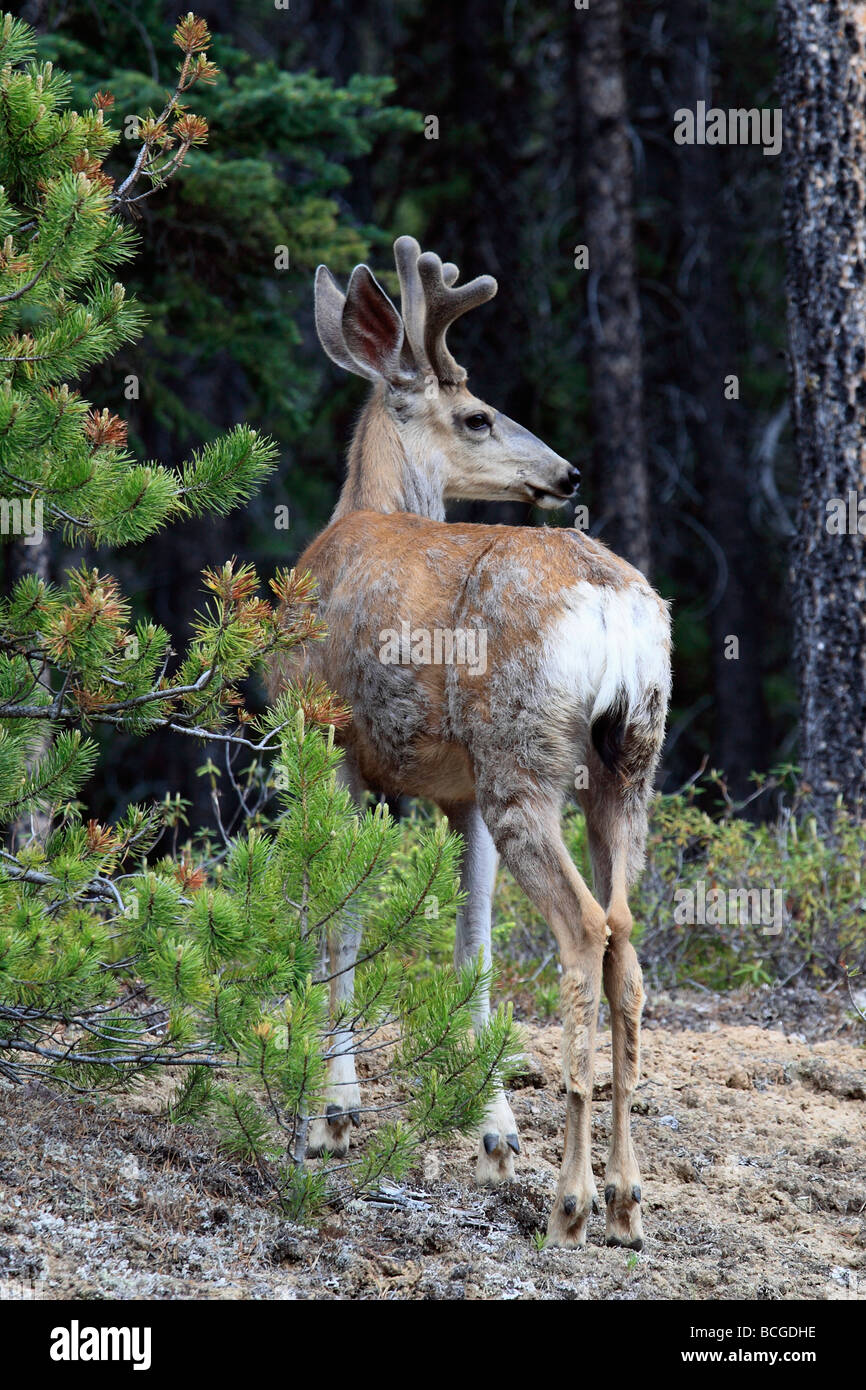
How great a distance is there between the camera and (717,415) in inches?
678

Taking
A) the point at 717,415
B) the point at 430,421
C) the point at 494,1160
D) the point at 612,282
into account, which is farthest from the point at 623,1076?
the point at 717,415

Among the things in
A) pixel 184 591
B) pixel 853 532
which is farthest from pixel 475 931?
pixel 184 591

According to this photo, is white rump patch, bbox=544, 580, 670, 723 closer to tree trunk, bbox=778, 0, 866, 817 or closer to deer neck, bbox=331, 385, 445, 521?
deer neck, bbox=331, 385, 445, 521

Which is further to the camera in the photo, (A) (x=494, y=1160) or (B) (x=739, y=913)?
(B) (x=739, y=913)

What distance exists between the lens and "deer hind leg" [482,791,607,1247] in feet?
15.5

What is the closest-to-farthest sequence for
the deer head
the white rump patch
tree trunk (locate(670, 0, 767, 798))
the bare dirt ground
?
the bare dirt ground, the white rump patch, the deer head, tree trunk (locate(670, 0, 767, 798))

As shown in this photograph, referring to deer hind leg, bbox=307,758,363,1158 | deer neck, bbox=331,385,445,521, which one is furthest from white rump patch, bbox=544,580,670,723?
deer neck, bbox=331,385,445,521

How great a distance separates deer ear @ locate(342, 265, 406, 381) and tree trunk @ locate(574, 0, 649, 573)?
21.8 ft

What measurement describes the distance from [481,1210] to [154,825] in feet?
5.67

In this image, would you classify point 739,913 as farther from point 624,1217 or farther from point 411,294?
point 411,294

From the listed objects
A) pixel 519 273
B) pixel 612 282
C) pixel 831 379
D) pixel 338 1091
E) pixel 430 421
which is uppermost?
pixel 519 273

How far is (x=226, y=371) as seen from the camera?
16.1m

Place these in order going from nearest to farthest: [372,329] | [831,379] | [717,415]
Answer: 1. [372,329]
2. [831,379]
3. [717,415]

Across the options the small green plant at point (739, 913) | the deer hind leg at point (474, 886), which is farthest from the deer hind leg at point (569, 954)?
the small green plant at point (739, 913)
